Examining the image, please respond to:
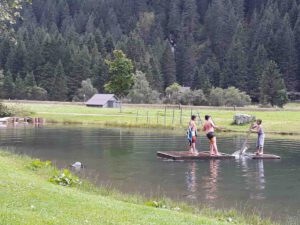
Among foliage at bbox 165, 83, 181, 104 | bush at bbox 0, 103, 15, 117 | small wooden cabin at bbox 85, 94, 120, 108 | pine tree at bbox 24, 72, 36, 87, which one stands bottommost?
bush at bbox 0, 103, 15, 117

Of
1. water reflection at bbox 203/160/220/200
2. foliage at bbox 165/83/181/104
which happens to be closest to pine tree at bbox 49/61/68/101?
foliage at bbox 165/83/181/104

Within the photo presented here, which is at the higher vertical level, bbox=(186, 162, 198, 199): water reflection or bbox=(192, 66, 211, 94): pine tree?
bbox=(192, 66, 211, 94): pine tree

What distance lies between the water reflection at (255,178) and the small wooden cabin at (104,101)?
2926 inches

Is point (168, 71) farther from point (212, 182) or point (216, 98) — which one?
point (212, 182)

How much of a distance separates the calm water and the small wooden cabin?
59.3 m

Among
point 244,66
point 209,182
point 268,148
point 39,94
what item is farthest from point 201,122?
point 244,66

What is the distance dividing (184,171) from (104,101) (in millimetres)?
81027

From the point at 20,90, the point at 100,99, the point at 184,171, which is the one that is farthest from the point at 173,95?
the point at 184,171

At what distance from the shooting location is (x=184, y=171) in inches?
1142

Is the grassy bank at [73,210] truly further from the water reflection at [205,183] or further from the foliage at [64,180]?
the water reflection at [205,183]

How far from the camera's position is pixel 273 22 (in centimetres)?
17362

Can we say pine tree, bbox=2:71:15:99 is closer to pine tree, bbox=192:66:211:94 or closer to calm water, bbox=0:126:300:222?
pine tree, bbox=192:66:211:94

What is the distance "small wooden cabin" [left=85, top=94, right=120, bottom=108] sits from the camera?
354 feet

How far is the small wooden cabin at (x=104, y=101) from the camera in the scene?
108 meters
